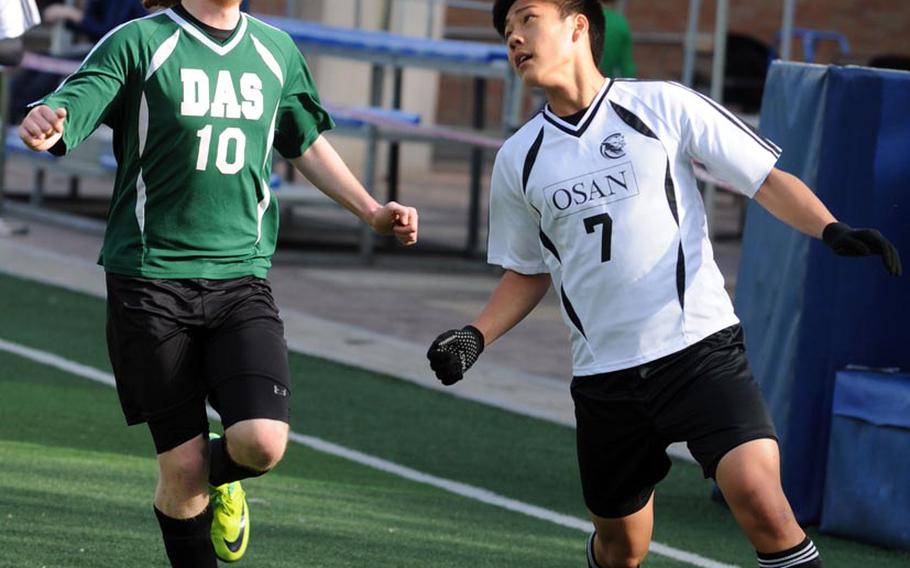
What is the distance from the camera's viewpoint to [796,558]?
461 centimetres

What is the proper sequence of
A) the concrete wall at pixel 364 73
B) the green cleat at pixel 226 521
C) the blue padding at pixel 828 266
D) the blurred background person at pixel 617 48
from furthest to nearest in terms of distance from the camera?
the concrete wall at pixel 364 73 < the blurred background person at pixel 617 48 < the blue padding at pixel 828 266 < the green cleat at pixel 226 521

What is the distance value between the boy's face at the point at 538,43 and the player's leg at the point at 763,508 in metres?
1.12

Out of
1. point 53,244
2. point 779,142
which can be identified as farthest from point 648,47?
point 779,142

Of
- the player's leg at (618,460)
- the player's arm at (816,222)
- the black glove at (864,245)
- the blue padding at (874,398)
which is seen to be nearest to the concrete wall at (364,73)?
the blue padding at (874,398)

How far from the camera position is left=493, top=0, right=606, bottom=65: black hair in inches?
197

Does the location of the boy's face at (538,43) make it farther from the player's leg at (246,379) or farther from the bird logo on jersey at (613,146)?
the player's leg at (246,379)

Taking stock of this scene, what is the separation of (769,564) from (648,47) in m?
24.1

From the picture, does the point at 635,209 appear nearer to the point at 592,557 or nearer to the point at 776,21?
the point at 592,557

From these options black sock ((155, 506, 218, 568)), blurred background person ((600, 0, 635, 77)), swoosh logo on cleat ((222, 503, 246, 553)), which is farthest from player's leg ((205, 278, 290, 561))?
blurred background person ((600, 0, 635, 77))

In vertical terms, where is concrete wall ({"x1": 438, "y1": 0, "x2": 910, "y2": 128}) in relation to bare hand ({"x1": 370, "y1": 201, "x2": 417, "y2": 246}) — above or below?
below

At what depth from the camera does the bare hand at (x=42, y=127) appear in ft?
15.1

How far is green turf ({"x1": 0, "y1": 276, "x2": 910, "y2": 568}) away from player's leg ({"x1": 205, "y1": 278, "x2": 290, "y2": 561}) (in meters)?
1.16

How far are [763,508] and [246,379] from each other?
4.77 feet

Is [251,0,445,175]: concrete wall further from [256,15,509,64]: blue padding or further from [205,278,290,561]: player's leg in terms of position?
[205,278,290,561]: player's leg
